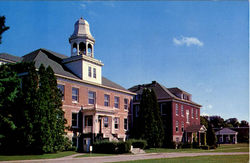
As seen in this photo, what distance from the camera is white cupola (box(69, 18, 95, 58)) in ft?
149

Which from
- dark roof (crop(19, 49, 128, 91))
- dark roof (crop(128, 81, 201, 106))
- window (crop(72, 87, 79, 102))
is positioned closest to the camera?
dark roof (crop(19, 49, 128, 91))

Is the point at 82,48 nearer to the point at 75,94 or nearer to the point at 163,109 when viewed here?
the point at 75,94

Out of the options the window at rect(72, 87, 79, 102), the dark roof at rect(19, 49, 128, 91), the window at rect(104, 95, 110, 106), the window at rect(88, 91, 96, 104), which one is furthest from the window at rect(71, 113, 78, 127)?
the window at rect(104, 95, 110, 106)

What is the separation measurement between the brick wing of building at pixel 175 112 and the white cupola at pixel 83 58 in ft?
37.2

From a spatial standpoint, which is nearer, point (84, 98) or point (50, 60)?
point (50, 60)

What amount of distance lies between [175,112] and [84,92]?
20173mm

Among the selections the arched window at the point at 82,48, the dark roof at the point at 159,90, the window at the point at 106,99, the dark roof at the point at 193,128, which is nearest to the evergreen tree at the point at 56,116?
the window at the point at 106,99

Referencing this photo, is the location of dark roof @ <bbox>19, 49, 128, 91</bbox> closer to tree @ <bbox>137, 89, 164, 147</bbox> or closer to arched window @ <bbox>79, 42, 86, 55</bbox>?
arched window @ <bbox>79, 42, 86, 55</bbox>

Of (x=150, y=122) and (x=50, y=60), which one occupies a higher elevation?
(x=50, y=60)

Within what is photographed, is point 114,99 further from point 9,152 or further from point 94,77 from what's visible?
point 9,152

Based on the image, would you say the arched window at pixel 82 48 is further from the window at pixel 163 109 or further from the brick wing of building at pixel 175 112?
A: the window at pixel 163 109

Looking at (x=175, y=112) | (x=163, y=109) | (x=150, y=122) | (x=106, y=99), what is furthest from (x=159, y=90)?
(x=106, y=99)

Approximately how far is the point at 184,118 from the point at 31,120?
3527 centimetres

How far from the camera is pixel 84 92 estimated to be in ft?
142
